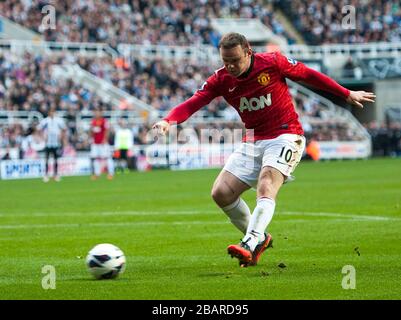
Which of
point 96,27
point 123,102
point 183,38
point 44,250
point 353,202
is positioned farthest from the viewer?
point 183,38

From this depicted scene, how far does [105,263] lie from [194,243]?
3428 mm

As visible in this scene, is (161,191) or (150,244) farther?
(161,191)

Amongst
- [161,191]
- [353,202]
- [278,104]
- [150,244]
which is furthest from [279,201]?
[278,104]

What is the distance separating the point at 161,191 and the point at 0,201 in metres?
4.17

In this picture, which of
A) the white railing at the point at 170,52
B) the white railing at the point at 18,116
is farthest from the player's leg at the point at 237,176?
the white railing at the point at 170,52

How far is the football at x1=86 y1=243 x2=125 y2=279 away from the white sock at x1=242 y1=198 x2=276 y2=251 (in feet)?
4.21

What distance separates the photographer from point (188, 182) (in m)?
29.0

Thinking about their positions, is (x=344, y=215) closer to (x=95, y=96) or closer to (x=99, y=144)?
(x=99, y=144)

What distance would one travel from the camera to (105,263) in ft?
31.7

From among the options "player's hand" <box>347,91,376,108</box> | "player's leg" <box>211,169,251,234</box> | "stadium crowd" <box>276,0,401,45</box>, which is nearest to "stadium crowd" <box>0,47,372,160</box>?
"stadium crowd" <box>276,0,401,45</box>

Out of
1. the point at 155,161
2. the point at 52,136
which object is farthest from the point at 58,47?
the point at 52,136

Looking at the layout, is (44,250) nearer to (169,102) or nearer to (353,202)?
(353,202)

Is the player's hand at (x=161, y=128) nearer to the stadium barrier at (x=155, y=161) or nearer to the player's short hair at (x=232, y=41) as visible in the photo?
the player's short hair at (x=232, y=41)

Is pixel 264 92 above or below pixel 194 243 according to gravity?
above
